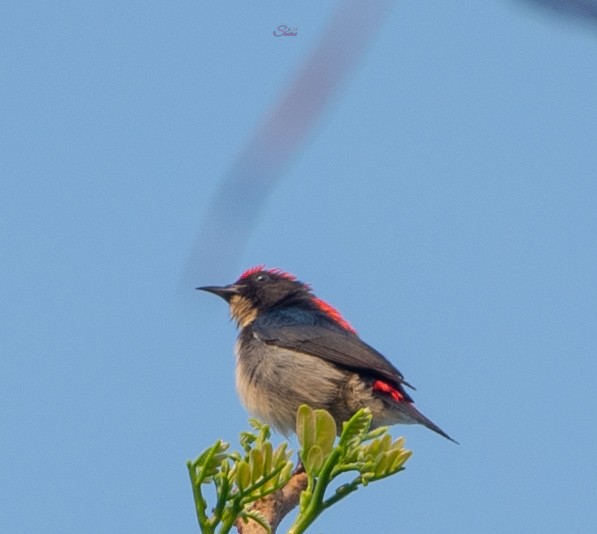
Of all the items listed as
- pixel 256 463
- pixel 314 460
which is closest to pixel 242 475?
pixel 256 463

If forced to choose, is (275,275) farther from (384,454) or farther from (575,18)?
(575,18)

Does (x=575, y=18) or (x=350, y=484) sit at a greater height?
(x=575, y=18)

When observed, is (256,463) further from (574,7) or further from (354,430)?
(574,7)

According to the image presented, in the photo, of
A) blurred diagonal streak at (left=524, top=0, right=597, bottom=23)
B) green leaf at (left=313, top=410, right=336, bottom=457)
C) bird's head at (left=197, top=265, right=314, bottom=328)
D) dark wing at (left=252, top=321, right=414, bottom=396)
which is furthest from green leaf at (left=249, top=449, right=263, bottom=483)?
bird's head at (left=197, top=265, right=314, bottom=328)

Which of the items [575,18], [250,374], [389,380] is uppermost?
[575,18]

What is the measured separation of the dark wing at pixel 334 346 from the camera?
566 cm

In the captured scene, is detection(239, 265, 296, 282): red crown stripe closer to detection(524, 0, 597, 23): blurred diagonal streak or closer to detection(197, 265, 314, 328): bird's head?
detection(197, 265, 314, 328): bird's head

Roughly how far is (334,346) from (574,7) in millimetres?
5221

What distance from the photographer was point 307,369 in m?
5.78

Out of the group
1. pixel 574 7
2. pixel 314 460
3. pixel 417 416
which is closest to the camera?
pixel 574 7

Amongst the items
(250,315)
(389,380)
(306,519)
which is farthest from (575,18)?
(250,315)

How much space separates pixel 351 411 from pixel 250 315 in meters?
1.20

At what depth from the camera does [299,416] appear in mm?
2182

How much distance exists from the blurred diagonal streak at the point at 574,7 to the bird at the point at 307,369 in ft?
14.5
